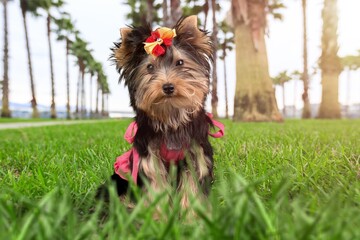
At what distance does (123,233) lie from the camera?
1.46 meters

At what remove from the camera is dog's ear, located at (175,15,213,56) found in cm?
300

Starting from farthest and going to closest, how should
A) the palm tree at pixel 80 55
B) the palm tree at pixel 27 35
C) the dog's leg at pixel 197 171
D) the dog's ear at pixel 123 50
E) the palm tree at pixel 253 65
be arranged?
the palm tree at pixel 80 55
the palm tree at pixel 27 35
the palm tree at pixel 253 65
the dog's ear at pixel 123 50
the dog's leg at pixel 197 171

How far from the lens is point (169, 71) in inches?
115

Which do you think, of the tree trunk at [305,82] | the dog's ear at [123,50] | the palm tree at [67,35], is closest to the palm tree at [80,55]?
the palm tree at [67,35]

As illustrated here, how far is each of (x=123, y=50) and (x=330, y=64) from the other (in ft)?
78.3

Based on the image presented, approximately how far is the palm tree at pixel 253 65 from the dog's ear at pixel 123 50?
1383 centimetres

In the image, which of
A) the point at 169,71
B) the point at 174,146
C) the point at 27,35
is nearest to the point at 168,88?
the point at 169,71

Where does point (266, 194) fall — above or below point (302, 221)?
below

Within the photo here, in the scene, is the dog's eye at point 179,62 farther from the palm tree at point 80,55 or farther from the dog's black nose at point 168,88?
the palm tree at point 80,55

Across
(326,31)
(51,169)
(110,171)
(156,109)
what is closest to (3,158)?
(51,169)

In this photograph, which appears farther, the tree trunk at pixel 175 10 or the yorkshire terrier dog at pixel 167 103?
the tree trunk at pixel 175 10

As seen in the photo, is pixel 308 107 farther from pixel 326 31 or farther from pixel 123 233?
pixel 123 233

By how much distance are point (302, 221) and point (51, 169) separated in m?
2.89

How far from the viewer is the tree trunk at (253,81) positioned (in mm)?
16562
